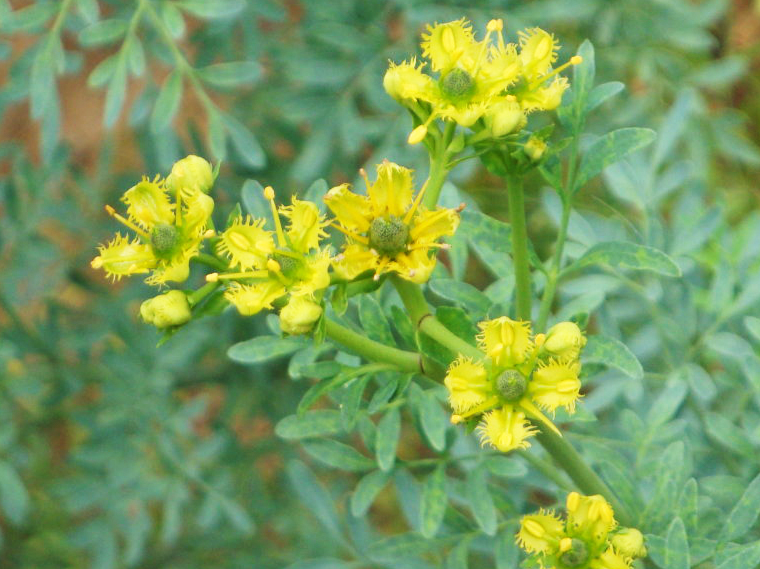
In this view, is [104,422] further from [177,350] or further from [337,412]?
[337,412]

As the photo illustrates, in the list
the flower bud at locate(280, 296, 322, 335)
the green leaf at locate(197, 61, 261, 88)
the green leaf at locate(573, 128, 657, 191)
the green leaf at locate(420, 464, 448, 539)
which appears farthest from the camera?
the green leaf at locate(197, 61, 261, 88)

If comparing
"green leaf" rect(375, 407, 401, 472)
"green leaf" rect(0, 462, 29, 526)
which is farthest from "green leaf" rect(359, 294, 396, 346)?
"green leaf" rect(0, 462, 29, 526)

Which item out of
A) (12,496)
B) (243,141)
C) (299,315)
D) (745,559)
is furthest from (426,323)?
(12,496)

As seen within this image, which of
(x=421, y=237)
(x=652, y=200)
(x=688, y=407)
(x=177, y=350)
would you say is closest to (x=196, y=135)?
(x=177, y=350)

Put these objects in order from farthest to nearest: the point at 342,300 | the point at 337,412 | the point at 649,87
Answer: the point at 649,87 < the point at 337,412 < the point at 342,300

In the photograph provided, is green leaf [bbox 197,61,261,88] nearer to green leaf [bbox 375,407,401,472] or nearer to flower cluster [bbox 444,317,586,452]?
green leaf [bbox 375,407,401,472]

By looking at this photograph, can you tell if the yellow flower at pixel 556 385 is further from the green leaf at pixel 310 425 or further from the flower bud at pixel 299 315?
the green leaf at pixel 310 425
